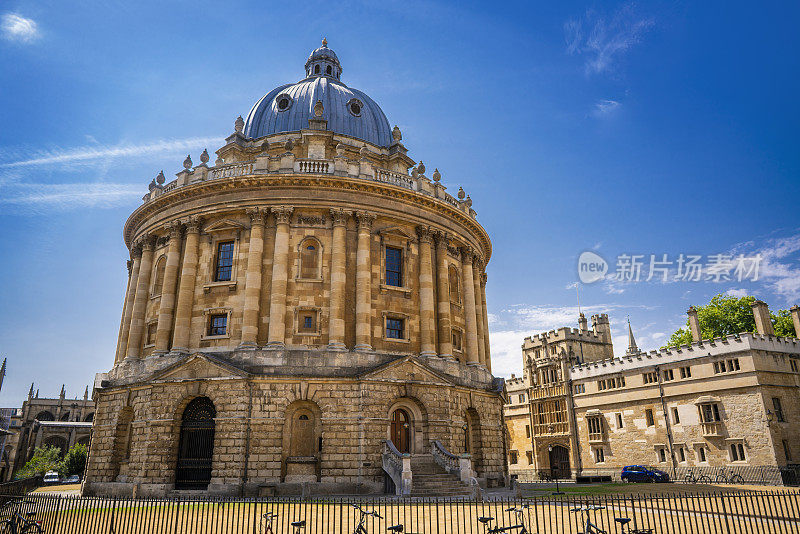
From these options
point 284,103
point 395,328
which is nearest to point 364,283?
point 395,328

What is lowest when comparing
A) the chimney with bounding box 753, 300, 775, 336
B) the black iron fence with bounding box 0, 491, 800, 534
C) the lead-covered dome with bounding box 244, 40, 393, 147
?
the black iron fence with bounding box 0, 491, 800, 534

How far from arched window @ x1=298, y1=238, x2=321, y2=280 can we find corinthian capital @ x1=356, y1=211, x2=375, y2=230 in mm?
2831

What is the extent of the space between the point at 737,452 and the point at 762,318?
11.7m

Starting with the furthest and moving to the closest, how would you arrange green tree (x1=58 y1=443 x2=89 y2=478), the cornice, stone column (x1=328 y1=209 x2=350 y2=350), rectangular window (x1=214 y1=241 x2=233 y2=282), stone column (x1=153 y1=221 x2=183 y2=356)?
green tree (x1=58 y1=443 x2=89 y2=478), rectangular window (x1=214 y1=241 x2=233 y2=282), the cornice, stone column (x1=153 y1=221 x2=183 y2=356), stone column (x1=328 y1=209 x2=350 y2=350)

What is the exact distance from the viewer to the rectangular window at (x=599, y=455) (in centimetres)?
5397

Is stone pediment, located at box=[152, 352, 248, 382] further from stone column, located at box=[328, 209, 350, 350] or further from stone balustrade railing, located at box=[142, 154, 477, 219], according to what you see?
stone balustrade railing, located at box=[142, 154, 477, 219]

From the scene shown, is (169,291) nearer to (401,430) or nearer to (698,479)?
(401,430)

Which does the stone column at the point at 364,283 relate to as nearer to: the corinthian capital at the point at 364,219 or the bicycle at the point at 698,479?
the corinthian capital at the point at 364,219

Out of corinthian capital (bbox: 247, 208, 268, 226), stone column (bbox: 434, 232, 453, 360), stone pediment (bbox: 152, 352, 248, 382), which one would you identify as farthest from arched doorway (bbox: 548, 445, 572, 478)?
corinthian capital (bbox: 247, 208, 268, 226)

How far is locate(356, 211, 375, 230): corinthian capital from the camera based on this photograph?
1312 inches

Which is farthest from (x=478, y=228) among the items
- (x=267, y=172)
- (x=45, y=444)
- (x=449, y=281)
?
(x=45, y=444)

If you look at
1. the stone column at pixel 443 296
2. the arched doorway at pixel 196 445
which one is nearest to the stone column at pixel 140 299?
the arched doorway at pixel 196 445

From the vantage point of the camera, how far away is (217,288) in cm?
3238

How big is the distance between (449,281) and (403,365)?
9592mm
